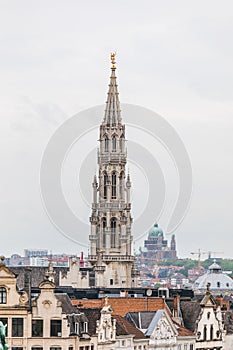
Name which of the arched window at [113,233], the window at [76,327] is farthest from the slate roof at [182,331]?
the arched window at [113,233]

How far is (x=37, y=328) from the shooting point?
114 metres

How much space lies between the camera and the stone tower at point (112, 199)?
184 m

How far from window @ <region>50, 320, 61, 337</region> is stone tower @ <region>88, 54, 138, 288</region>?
69715mm

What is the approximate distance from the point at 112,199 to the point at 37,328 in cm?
7186

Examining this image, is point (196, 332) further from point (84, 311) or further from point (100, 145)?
point (100, 145)

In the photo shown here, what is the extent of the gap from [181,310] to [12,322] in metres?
22.5

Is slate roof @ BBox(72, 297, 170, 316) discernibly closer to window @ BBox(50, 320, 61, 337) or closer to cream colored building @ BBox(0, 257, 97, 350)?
cream colored building @ BBox(0, 257, 97, 350)

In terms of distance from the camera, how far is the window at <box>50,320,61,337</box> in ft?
374

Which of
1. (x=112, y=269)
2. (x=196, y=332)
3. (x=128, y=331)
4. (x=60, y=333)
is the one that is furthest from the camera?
(x=112, y=269)

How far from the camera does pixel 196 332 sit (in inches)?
5182

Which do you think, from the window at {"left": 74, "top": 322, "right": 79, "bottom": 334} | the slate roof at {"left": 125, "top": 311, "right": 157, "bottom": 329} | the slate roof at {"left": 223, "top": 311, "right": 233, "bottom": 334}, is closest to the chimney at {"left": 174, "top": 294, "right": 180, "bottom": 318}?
the slate roof at {"left": 223, "top": 311, "right": 233, "bottom": 334}

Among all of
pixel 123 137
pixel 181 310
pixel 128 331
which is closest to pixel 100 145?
pixel 123 137

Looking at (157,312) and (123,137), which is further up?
(123,137)

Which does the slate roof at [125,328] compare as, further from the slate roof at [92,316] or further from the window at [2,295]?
the window at [2,295]
